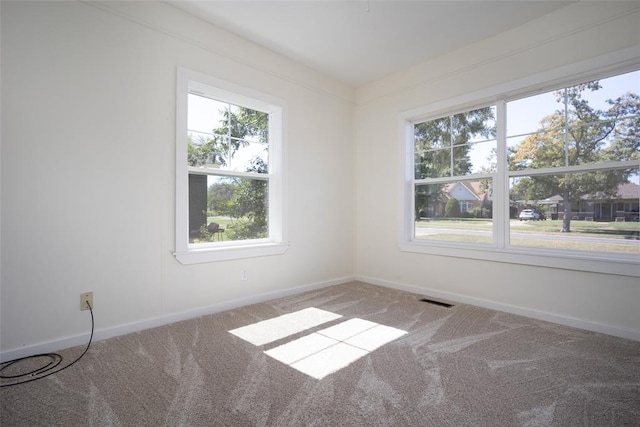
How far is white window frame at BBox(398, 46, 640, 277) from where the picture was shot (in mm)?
2578

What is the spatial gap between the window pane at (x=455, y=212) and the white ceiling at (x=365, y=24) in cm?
155

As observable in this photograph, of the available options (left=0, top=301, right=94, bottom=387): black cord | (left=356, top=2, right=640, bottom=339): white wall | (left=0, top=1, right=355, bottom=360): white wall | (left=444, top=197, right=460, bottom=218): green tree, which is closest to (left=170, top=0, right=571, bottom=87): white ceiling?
(left=356, top=2, right=640, bottom=339): white wall

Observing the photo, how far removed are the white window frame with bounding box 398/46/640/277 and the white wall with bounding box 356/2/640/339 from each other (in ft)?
0.18

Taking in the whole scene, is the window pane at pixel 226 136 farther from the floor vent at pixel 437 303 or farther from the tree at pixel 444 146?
the floor vent at pixel 437 303

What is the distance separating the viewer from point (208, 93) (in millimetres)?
3127

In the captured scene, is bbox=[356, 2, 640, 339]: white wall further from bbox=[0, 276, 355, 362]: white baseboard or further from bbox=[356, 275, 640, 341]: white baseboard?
bbox=[0, 276, 355, 362]: white baseboard

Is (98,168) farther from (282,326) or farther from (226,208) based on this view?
(282,326)

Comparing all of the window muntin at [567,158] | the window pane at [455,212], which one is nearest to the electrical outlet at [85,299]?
the window pane at [455,212]

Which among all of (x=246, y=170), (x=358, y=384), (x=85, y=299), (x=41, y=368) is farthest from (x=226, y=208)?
(x=358, y=384)

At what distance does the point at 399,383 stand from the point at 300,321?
1.20 meters

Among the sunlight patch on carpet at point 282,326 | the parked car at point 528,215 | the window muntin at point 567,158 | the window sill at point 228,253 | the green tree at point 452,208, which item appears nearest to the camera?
the sunlight patch on carpet at point 282,326

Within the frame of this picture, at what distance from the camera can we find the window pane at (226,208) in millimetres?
3064

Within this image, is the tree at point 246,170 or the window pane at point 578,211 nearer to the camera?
the window pane at point 578,211

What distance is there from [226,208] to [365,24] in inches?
90.0
